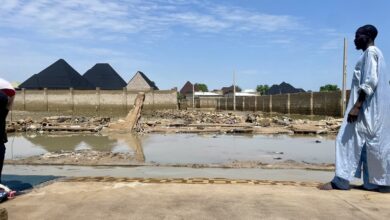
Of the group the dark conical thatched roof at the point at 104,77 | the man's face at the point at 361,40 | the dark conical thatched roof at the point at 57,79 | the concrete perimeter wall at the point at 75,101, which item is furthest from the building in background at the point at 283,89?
the man's face at the point at 361,40

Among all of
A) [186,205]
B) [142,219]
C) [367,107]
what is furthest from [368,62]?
[142,219]

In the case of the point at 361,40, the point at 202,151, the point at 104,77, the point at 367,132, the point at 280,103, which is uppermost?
the point at 104,77

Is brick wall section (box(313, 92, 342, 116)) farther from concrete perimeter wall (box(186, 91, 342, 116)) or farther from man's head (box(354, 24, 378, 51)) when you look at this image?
man's head (box(354, 24, 378, 51))

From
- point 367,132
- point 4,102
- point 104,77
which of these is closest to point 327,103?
point 367,132

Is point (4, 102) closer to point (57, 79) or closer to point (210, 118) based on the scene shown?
point (210, 118)

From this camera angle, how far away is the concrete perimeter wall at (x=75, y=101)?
56719mm

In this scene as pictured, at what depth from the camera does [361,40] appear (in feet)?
14.0

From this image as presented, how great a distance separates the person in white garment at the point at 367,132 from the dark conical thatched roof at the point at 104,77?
70546 mm

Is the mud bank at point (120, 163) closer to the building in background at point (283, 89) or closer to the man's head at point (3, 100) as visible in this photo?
the man's head at point (3, 100)

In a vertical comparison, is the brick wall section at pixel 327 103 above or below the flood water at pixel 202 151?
above

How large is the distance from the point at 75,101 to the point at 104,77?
17962 millimetres

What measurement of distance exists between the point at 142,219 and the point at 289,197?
134cm

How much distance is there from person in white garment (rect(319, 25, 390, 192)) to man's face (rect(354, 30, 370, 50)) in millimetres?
76

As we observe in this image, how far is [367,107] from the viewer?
404 centimetres
